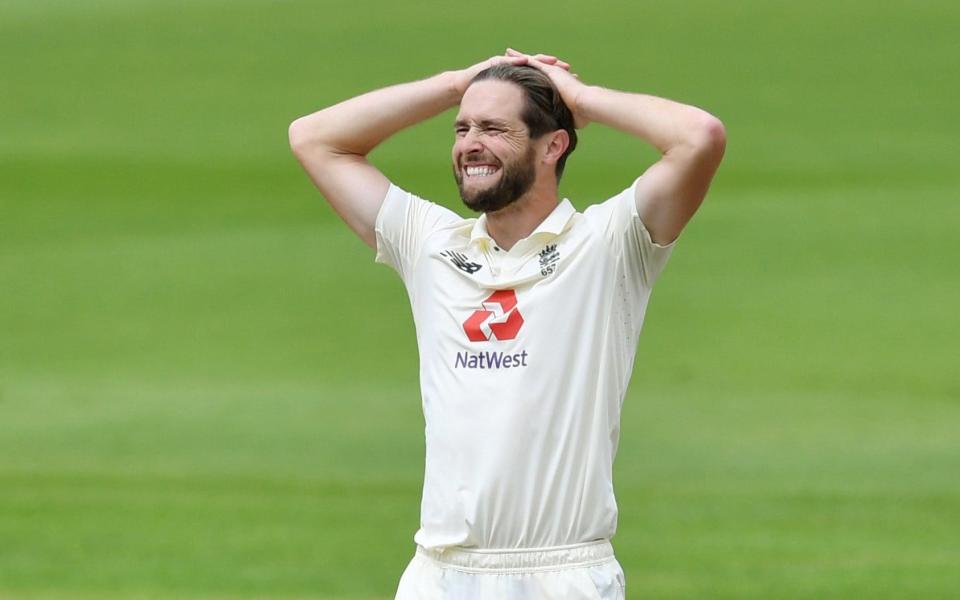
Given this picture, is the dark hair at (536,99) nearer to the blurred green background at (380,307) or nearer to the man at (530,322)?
the man at (530,322)

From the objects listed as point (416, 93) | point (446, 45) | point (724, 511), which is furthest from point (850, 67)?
point (416, 93)

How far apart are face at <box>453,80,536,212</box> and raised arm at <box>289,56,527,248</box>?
8.5 inches

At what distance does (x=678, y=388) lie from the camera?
38.7 feet

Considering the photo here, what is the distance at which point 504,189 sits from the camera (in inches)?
156

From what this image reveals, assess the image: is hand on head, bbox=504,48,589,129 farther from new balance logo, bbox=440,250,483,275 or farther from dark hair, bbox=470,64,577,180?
new balance logo, bbox=440,250,483,275

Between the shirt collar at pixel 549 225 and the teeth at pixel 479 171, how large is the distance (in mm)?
141

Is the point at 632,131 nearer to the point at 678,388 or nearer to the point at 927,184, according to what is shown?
the point at 678,388

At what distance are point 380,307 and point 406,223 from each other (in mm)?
9197

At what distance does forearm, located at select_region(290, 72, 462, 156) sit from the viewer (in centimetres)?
428

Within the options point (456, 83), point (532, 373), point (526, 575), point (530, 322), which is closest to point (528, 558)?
point (526, 575)

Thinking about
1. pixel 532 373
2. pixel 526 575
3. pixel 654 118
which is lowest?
pixel 526 575

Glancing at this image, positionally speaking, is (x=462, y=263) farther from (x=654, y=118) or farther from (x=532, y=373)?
(x=654, y=118)

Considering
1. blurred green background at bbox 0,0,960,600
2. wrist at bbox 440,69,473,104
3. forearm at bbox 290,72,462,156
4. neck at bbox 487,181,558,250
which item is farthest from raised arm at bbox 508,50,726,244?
blurred green background at bbox 0,0,960,600

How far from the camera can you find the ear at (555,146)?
407 centimetres
